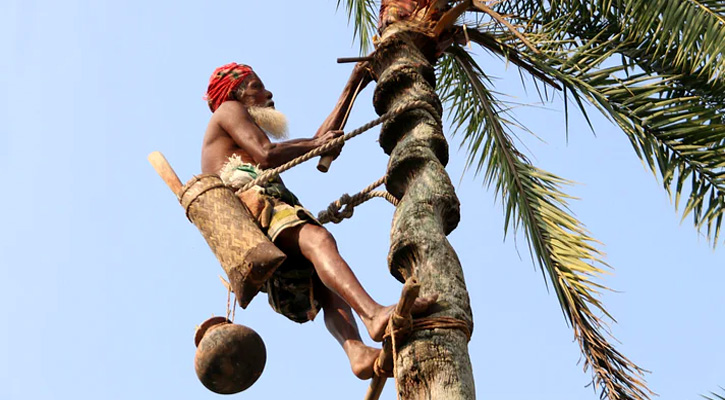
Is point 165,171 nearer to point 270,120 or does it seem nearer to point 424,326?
point 270,120

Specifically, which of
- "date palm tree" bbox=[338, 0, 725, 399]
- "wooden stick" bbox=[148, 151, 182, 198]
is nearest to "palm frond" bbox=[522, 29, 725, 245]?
"date palm tree" bbox=[338, 0, 725, 399]

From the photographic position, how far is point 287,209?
195 inches

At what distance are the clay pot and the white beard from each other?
1714 millimetres

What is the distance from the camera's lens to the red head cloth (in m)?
6.02

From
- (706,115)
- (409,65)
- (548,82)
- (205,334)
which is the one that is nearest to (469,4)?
(409,65)

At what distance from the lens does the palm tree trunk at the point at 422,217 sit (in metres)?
3.71

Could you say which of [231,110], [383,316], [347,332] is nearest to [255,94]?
[231,110]

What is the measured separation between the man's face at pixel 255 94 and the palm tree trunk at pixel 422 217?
2.36ft

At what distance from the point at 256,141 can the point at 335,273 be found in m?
1.25

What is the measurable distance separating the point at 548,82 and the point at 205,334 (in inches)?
121

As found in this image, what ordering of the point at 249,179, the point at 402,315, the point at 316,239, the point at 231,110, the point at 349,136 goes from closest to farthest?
the point at 402,315, the point at 316,239, the point at 249,179, the point at 349,136, the point at 231,110

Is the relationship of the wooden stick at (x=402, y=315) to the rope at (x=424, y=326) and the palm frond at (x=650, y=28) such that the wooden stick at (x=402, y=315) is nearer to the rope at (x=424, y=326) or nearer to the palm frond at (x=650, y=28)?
the rope at (x=424, y=326)

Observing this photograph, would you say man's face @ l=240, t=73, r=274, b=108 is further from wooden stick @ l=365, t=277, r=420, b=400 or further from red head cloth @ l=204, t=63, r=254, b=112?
wooden stick @ l=365, t=277, r=420, b=400

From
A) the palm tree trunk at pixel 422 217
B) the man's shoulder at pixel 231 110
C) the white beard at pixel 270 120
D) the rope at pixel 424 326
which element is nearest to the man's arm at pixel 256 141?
the man's shoulder at pixel 231 110
